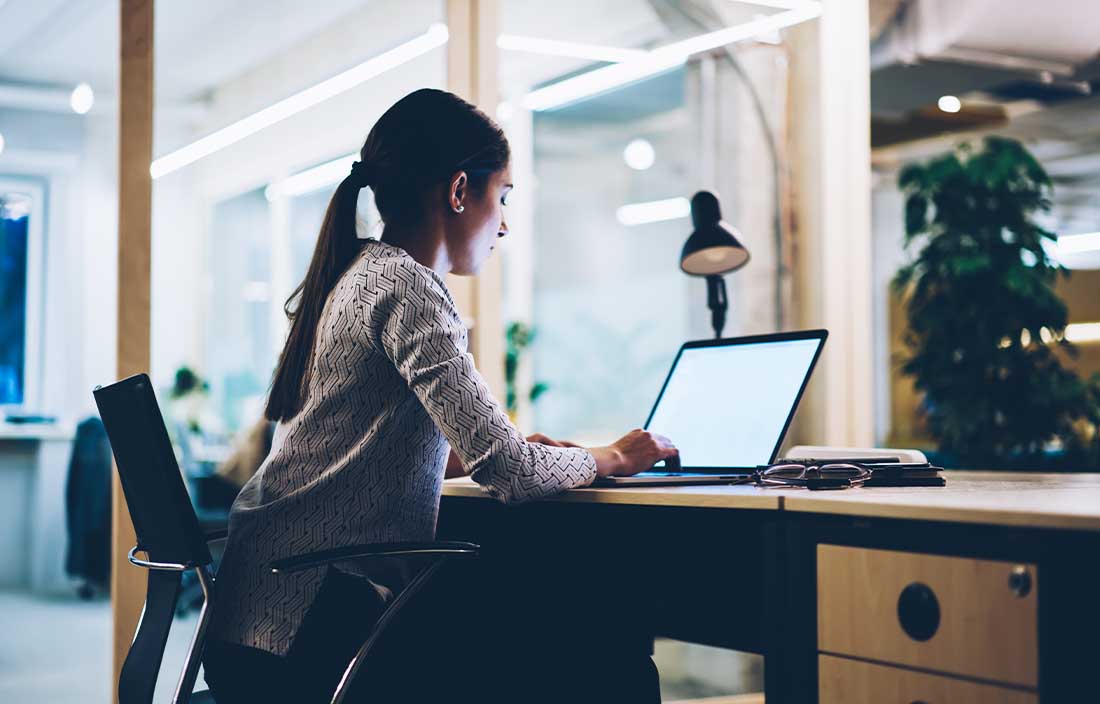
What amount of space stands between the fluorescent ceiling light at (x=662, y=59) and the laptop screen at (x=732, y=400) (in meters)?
2.00

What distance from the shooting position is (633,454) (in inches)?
73.5

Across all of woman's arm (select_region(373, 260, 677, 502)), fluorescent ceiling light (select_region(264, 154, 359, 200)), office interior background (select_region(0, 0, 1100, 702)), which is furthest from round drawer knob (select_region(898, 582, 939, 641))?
fluorescent ceiling light (select_region(264, 154, 359, 200))

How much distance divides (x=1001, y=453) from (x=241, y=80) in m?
3.62

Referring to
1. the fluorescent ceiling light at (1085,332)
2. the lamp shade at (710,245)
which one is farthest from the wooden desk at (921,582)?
the fluorescent ceiling light at (1085,332)

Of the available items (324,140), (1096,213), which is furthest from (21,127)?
(1096,213)

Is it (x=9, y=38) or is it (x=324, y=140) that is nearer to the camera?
(x=9, y=38)

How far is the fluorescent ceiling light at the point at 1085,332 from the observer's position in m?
9.50

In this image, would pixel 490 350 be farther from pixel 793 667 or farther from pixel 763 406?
pixel 793 667

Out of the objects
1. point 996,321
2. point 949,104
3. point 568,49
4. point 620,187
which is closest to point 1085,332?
point 949,104

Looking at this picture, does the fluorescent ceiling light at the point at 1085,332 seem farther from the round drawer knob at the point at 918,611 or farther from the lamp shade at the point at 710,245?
the round drawer knob at the point at 918,611

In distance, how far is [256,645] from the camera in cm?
157

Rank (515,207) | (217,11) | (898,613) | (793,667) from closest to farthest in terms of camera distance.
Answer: (898,613), (793,667), (217,11), (515,207)

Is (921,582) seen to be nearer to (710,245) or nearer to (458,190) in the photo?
(458,190)

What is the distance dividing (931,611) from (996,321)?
4153 mm
